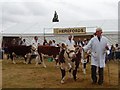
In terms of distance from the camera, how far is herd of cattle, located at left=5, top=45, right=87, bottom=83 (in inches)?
456

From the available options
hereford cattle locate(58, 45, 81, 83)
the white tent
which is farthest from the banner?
hereford cattle locate(58, 45, 81, 83)

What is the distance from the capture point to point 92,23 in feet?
101

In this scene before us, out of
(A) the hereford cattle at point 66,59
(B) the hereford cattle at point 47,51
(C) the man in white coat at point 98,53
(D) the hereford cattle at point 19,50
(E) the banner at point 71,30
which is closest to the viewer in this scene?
(C) the man in white coat at point 98,53

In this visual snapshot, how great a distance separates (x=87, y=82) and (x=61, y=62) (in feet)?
3.95

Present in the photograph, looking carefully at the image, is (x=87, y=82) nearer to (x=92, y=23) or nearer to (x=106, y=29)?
(x=106, y=29)

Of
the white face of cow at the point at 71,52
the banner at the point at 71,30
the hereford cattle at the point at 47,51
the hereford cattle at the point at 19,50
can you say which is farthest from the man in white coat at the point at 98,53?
the banner at the point at 71,30

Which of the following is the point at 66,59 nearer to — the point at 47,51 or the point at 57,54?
the point at 57,54

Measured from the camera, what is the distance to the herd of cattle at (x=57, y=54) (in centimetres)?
1158

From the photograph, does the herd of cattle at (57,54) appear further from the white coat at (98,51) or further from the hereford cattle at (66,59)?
the white coat at (98,51)

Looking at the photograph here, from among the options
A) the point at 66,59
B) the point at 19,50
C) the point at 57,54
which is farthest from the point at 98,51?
the point at 19,50

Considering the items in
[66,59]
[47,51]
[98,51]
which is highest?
[98,51]

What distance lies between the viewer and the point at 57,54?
58.1 ft

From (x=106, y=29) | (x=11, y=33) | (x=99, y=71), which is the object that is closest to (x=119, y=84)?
(x=99, y=71)

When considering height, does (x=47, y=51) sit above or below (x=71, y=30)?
below
